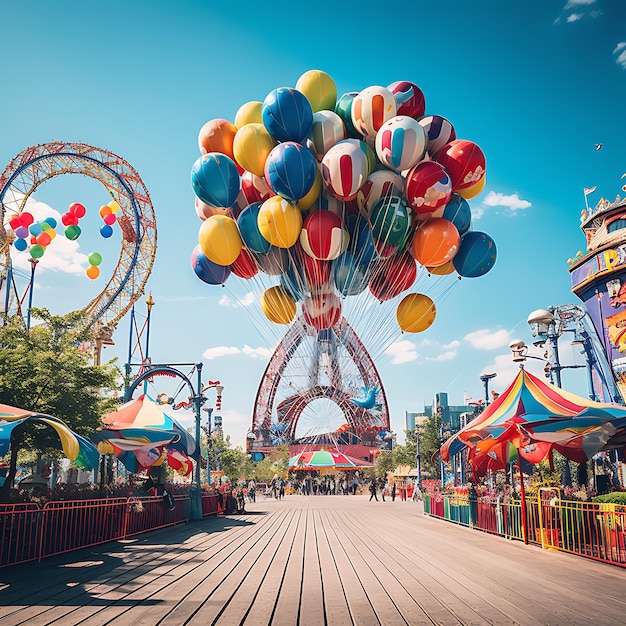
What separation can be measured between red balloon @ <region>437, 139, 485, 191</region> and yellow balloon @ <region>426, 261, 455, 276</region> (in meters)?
1.52

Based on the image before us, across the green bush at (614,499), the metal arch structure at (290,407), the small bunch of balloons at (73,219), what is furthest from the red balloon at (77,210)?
the metal arch structure at (290,407)

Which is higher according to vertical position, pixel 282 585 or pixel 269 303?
pixel 269 303

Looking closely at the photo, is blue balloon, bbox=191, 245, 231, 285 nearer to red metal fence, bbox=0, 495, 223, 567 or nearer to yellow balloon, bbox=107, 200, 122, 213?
red metal fence, bbox=0, 495, 223, 567

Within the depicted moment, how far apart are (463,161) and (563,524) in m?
7.18

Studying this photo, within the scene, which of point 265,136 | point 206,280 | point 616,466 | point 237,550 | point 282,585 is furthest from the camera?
point 616,466

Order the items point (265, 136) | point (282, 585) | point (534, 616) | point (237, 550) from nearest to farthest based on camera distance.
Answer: point (534, 616), point (282, 585), point (265, 136), point (237, 550)

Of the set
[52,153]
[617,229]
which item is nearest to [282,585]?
[617,229]

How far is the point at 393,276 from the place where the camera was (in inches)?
396

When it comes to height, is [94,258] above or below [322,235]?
above

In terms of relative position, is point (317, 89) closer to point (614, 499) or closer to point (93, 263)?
point (614, 499)

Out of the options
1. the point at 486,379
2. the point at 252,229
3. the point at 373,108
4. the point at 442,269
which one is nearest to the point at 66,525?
the point at 252,229

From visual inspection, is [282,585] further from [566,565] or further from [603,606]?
[566,565]

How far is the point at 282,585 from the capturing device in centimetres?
725

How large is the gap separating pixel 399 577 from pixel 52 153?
30694mm
